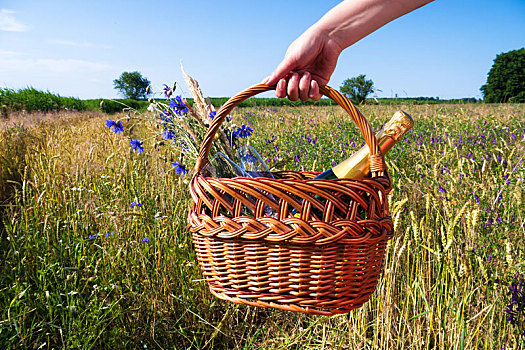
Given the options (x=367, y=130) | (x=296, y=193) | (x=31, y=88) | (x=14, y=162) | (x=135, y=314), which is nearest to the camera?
(x=296, y=193)

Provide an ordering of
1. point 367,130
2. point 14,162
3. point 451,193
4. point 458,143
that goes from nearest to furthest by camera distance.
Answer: point 367,130, point 451,193, point 458,143, point 14,162

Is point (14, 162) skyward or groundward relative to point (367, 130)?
groundward

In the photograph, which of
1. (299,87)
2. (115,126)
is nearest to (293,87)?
(299,87)

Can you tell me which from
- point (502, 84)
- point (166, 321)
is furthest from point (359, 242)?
point (502, 84)

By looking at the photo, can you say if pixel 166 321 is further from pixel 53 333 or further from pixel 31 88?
pixel 31 88

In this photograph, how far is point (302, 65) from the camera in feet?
3.76

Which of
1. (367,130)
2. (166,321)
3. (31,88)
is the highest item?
(31,88)

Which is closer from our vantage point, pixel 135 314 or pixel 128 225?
pixel 135 314

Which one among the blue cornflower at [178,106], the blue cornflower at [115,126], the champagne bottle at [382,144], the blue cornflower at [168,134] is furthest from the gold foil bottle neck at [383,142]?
the blue cornflower at [115,126]

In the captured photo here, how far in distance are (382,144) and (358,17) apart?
417 mm

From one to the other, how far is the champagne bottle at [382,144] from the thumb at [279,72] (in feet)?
1.20

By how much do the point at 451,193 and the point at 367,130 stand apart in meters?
1.38

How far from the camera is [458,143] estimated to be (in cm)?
376

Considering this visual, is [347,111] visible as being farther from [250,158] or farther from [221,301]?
[221,301]
